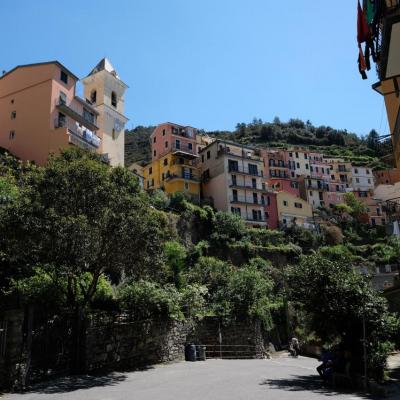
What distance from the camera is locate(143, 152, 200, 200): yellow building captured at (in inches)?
2554

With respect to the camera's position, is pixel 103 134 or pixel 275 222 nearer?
pixel 103 134

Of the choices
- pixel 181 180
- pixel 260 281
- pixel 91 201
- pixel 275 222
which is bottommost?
pixel 260 281

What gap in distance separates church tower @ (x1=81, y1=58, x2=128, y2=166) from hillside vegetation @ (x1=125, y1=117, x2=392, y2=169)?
62.2m

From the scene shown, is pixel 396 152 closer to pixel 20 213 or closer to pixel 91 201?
pixel 91 201

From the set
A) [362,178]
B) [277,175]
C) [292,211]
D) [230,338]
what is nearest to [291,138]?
[362,178]

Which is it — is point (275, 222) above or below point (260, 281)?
above

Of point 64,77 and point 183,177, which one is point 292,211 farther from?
point 64,77

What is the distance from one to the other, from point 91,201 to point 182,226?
3286cm

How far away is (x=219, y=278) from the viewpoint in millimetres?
38125

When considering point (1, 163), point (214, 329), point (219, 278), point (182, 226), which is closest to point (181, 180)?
point (182, 226)

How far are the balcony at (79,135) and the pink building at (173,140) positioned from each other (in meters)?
22.4

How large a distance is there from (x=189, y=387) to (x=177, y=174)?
2028 inches

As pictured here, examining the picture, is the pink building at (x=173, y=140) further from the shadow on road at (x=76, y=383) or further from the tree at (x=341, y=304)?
the shadow on road at (x=76, y=383)

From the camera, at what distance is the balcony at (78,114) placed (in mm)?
43906
